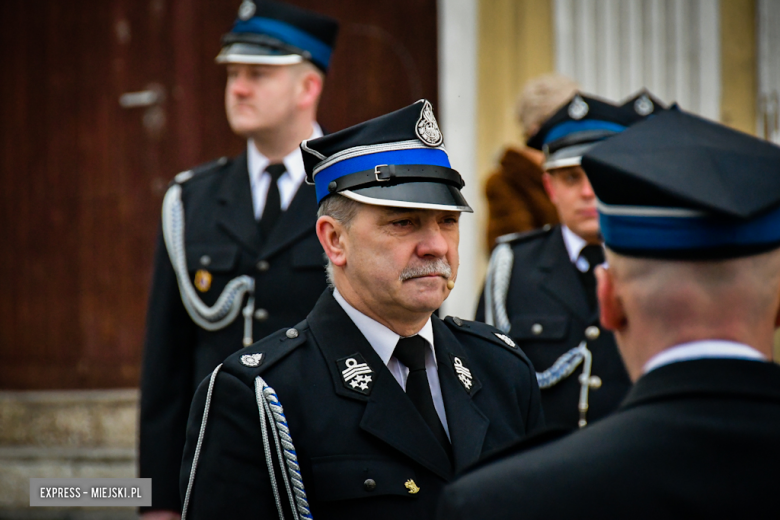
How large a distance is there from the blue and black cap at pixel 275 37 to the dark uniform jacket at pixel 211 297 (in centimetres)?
45

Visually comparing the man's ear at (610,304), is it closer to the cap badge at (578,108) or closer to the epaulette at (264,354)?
the epaulette at (264,354)

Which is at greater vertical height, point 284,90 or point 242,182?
point 284,90

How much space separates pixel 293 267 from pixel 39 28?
12.7ft

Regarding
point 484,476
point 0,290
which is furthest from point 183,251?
point 0,290

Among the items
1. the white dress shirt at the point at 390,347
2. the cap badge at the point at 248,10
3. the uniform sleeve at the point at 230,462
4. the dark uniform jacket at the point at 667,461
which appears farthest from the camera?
the cap badge at the point at 248,10

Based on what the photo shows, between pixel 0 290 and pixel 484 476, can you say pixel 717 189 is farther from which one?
pixel 0 290

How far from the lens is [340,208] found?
2322 millimetres

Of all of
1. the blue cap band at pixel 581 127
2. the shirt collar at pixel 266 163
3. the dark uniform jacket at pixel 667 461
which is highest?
the blue cap band at pixel 581 127

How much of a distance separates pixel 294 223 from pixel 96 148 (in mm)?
3260

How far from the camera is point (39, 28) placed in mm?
6207

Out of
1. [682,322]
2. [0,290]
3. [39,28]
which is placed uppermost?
[39,28]

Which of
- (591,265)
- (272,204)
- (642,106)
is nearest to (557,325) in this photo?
(591,265)

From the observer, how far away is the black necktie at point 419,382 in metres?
2.20

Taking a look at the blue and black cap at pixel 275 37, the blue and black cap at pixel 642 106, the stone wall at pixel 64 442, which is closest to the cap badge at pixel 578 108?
the blue and black cap at pixel 642 106
